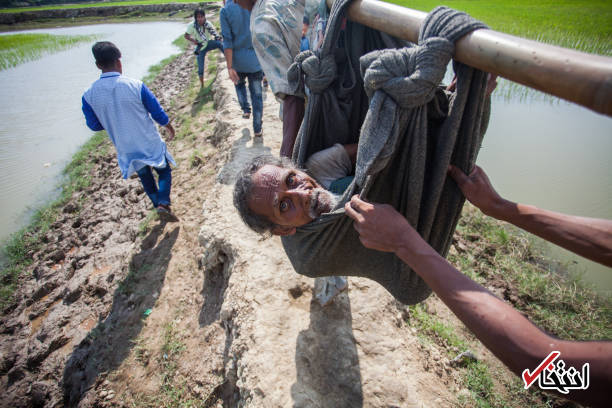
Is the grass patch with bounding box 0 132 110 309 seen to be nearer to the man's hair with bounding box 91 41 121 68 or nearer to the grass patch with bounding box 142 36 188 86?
the man's hair with bounding box 91 41 121 68

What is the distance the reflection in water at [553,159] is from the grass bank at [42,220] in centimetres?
707

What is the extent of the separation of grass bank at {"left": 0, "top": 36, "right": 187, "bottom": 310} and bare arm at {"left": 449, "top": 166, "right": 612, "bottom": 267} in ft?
17.7

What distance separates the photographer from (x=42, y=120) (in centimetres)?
888

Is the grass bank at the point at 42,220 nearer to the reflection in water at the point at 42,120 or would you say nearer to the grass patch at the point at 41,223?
the grass patch at the point at 41,223

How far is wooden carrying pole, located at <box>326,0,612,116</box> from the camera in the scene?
538 millimetres

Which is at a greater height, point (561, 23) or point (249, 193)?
point (561, 23)

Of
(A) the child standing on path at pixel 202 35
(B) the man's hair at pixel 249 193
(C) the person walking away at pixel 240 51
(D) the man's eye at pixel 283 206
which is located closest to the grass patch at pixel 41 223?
(A) the child standing on path at pixel 202 35

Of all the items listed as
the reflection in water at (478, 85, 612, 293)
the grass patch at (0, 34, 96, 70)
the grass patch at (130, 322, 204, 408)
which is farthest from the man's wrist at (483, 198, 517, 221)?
the grass patch at (0, 34, 96, 70)

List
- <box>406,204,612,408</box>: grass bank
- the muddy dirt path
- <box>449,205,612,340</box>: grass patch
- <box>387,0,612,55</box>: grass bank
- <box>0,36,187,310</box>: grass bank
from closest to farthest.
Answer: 1. the muddy dirt path
2. <box>406,204,612,408</box>: grass bank
3. <box>449,205,612,340</box>: grass patch
4. <box>0,36,187,310</box>: grass bank
5. <box>387,0,612,55</box>: grass bank

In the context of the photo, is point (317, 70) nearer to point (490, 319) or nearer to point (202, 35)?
point (490, 319)

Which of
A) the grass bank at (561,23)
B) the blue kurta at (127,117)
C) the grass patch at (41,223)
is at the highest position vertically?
the grass bank at (561,23)

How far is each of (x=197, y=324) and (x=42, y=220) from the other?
174 inches

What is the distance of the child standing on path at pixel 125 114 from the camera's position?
3.13 meters

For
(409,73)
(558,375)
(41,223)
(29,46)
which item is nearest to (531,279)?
(558,375)
